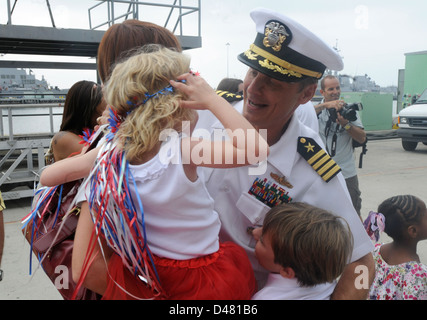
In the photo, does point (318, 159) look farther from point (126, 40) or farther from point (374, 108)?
point (374, 108)

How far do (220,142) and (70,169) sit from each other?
1.43 feet

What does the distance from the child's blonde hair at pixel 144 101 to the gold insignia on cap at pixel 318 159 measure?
0.48 m

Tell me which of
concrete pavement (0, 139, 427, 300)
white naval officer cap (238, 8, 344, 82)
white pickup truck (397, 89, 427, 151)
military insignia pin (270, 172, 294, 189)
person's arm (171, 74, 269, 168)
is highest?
white naval officer cap (238, 8, 344, 82)

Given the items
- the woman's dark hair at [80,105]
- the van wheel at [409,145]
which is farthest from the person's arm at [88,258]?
the van wheel at [409,145]

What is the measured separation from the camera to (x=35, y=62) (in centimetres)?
752

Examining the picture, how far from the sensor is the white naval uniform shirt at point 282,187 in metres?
1.32

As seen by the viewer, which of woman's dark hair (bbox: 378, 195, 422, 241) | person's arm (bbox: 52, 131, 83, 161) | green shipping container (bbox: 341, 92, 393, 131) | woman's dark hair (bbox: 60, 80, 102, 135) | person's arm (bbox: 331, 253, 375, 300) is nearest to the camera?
person's arm (bbox: 331, 253, 375, 300)

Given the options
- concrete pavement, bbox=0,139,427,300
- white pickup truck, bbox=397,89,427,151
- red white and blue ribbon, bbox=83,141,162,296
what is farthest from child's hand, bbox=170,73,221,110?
white pickup truck, bbox=397,89,427,151

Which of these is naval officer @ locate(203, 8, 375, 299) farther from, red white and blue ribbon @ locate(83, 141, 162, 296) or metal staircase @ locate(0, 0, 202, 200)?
metal staircase @ locate(0, 0, 202, 200)

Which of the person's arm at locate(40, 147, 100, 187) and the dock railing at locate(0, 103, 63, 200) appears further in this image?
the dock railing at locate(0, 103, 63, 200)

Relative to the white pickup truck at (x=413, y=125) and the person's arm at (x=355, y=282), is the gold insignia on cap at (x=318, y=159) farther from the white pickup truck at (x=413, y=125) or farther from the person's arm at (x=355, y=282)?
the white pickup truck at (x=413, y=125)

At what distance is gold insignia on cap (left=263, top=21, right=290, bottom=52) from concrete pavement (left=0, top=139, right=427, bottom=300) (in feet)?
3.62

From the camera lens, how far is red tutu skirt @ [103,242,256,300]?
1056mm

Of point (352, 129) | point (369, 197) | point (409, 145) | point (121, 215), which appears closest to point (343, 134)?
point (352, 129)
